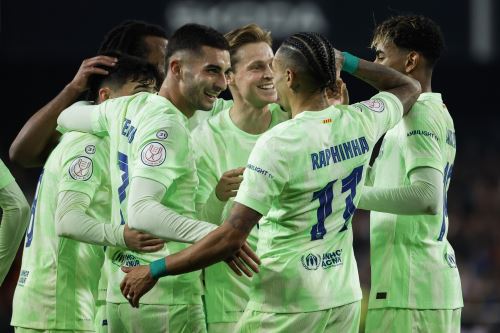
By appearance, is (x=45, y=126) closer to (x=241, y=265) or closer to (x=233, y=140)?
(x=233, y=140)

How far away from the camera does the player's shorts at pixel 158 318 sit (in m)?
5.06

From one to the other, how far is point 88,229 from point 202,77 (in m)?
0.97

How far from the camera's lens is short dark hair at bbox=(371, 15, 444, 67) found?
583cm

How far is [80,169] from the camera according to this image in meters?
5.39

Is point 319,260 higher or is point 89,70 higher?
point 89,70

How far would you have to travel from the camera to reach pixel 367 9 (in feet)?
40.5

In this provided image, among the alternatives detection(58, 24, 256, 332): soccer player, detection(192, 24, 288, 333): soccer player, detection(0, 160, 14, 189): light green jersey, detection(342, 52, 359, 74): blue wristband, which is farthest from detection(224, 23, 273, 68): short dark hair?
detection(0, 160, 14, 189): light green jersey

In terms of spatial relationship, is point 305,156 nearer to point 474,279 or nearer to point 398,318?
point 398,318

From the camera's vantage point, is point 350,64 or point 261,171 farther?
point 350,64

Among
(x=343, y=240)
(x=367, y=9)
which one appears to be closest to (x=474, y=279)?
(x=367, y=9)

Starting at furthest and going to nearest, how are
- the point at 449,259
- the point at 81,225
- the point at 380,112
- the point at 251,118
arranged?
the point at 251,118 < the point at 449,259 < the point at 81,225 < the point at 380,112

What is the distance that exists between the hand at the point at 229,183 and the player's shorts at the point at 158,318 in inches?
22.9

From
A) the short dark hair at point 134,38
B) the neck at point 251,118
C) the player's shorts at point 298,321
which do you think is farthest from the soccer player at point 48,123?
the player's shorts at point 298,321

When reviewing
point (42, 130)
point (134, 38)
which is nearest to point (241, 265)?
point (42, 130)
